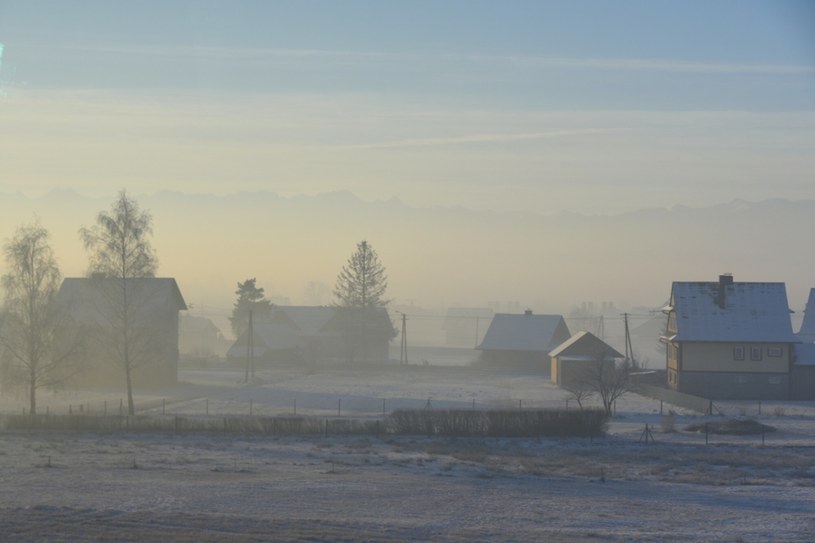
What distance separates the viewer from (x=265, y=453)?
34.9m

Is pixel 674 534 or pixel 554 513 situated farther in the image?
pixel 554 513

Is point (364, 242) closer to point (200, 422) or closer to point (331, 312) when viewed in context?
point (331, 312)

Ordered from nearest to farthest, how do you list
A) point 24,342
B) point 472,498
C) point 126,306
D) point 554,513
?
1. point 554,513
2. point 472,498
3. point 24,342
4. point 126,306

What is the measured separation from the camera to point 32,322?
1898 inches

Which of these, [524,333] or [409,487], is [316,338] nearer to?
[524,333]

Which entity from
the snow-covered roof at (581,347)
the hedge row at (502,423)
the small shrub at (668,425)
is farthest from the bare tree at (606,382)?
the snow-covered roof at (581,347)

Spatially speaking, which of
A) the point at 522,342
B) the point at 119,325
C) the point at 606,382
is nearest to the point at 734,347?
the point at 606,382

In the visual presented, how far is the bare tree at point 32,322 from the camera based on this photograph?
157ft

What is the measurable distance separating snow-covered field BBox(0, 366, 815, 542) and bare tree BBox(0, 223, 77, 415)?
815 centimetres

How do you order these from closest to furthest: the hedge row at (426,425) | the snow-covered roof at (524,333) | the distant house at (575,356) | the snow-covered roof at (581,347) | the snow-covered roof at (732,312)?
the hedge row at (426,425), the snow-covered roof at (732,312), the distant house at (575,356), the snow-covered roof at (581,347), the snow-covered roof at (524,333)

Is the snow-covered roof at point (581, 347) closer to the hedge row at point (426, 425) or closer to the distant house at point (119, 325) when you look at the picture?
the distant house at point (119, 325)

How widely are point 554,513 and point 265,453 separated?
13.7 m

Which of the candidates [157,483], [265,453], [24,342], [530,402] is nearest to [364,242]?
[530,402]

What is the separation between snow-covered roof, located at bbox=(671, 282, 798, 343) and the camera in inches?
2475
